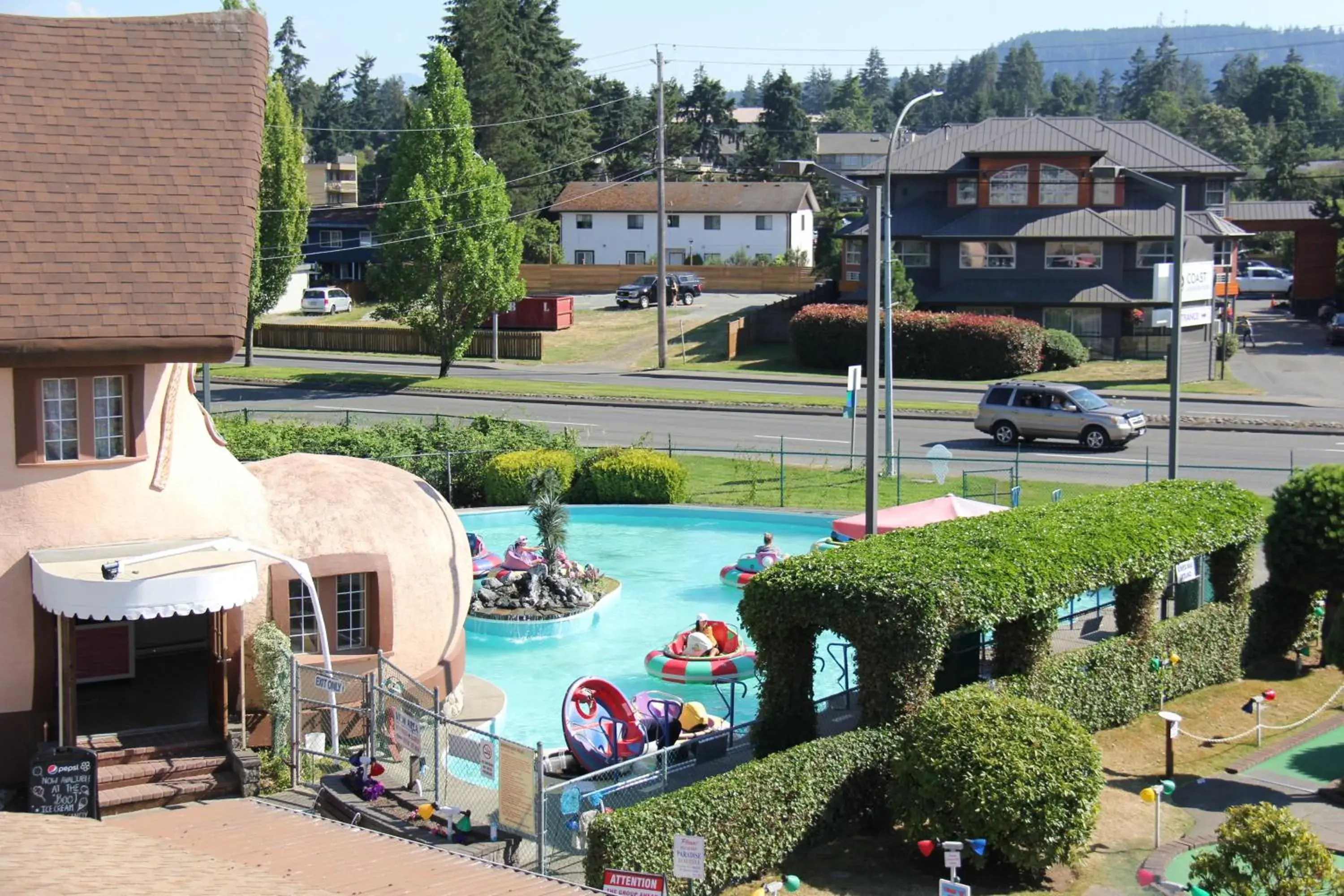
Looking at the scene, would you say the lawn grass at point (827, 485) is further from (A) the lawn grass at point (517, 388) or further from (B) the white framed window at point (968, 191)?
(B) the white framed window at point (968, 191)

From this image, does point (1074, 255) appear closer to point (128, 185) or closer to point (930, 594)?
point (930, 594)

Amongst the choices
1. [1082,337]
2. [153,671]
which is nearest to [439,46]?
[1082,337]

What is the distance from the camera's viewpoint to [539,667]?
88.1 feet

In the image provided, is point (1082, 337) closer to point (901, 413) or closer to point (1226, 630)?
point (901, 413)

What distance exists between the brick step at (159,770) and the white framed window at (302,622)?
2.11m

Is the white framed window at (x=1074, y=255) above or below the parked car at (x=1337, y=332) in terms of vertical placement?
above

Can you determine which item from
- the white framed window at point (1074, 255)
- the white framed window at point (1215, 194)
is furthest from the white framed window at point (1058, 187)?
the white framed window at point (1215, 194)

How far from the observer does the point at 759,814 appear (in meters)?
16.4

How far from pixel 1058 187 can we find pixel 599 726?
162ft

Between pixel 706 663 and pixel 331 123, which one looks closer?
pixel 706 663

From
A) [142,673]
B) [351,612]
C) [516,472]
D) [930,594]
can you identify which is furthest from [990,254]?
[142,673]

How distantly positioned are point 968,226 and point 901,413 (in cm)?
1900

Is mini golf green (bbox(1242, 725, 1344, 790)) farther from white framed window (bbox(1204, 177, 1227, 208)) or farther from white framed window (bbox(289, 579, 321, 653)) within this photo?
white framed window (bbox(1204, 177, 1227, 208))

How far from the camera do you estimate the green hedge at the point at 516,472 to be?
3691 centimetres
